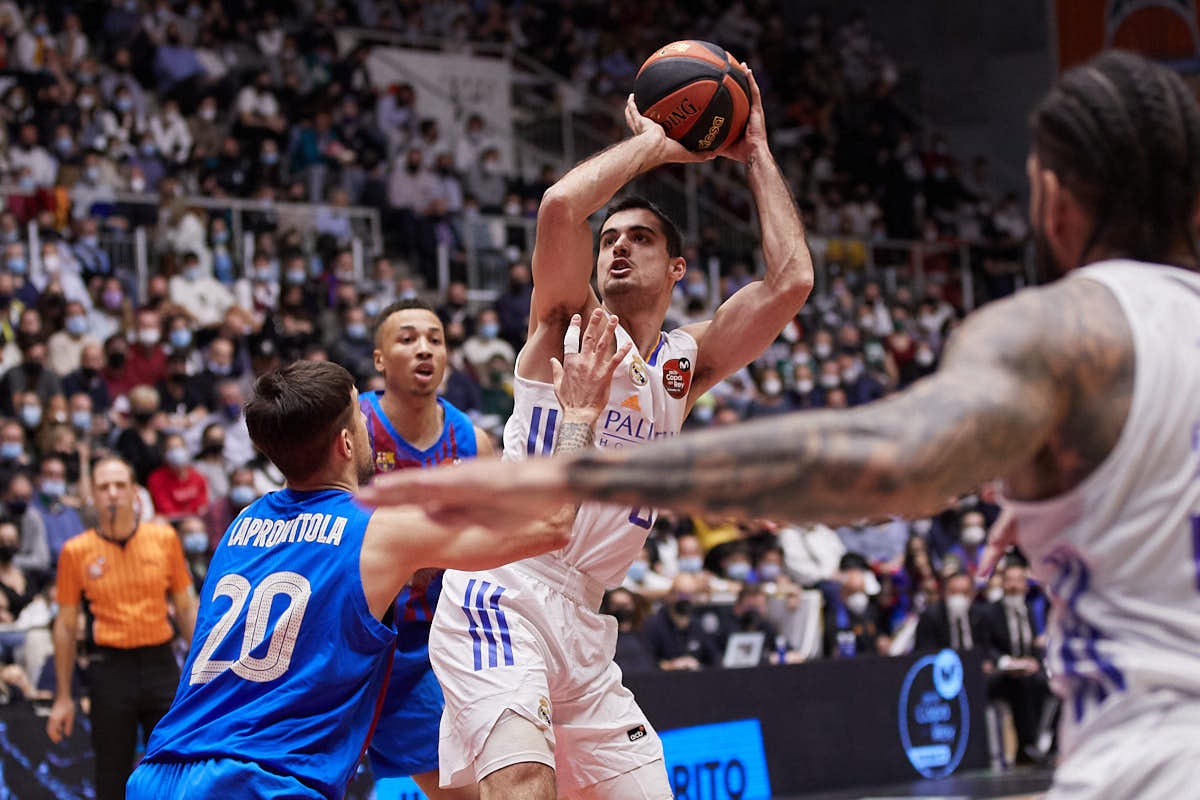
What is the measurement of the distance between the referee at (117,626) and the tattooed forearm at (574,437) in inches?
203

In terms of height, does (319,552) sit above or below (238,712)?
above

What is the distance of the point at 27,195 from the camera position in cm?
1442

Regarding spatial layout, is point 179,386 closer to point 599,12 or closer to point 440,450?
point 440,450

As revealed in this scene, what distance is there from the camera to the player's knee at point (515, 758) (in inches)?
164

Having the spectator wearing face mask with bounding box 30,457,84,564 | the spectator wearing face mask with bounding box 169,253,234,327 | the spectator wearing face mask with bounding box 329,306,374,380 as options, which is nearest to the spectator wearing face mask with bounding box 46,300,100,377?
the spectator wearing face mask with bounding box 169,253,234,327

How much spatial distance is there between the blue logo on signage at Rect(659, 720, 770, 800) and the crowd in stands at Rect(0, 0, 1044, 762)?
3.88 feet

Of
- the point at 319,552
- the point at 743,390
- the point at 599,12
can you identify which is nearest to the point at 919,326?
the point at 743,390

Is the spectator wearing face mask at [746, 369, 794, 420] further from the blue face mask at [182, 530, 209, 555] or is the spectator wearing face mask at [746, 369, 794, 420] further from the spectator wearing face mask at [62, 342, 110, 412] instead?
the spectator wearing face mask at [62, 342, 110, 412]

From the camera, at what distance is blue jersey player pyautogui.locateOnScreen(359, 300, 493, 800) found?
538 cm

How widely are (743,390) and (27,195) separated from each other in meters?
8.18

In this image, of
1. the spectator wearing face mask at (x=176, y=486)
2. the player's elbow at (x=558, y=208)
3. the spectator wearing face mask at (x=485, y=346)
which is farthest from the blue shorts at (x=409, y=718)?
the spectator wearing face mask at (x=485, y=346)

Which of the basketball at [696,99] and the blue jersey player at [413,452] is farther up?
the basketball at [696,99]

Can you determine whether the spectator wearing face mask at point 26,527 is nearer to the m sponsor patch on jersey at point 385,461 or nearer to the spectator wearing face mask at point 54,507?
the spectator wearing face mask at point 54,507

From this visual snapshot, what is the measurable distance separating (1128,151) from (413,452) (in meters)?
4.05
